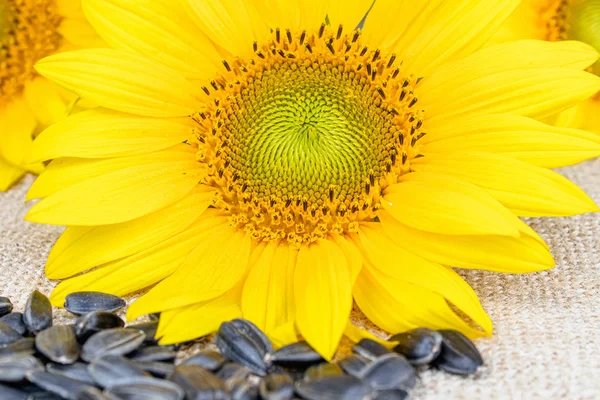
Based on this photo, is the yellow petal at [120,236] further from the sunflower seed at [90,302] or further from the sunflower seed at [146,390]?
the sunflower seed at [146,390]

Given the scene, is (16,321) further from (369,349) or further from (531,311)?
(531,311)

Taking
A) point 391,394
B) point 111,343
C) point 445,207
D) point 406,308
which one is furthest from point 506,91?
point 111,343

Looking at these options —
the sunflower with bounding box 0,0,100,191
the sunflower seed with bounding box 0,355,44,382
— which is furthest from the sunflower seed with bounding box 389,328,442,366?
the sunflower with bounding box 0,0,100,191

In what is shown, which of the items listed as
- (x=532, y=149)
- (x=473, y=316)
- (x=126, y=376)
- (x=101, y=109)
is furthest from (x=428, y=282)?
(x=101, y=109)

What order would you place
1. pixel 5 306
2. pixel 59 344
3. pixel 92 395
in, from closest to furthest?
pixel 92 395
pixel 59 344
pixel 5 306

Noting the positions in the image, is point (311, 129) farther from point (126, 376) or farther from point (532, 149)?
point (126, 376)

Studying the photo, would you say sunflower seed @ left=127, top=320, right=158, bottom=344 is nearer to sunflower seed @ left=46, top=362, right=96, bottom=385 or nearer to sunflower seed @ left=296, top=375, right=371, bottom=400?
sunflower seed @ left=46, top=362, right=96, bottom=385

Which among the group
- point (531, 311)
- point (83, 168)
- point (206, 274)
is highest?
point (83, 168)
